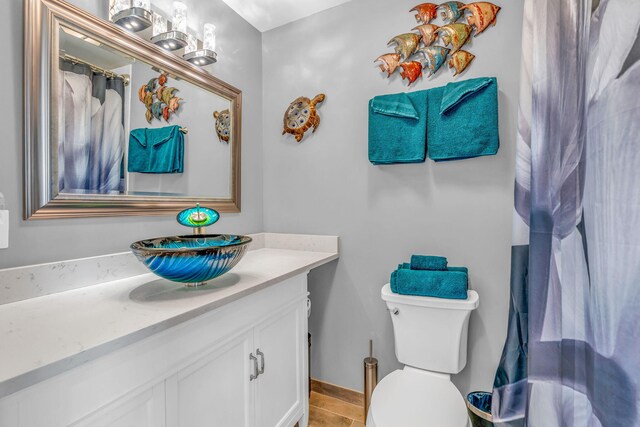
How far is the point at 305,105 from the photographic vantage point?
1.88 m

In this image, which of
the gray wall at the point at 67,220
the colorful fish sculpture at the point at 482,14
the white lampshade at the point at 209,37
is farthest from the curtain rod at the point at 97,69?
the colorful fish sculpture at the point at 482,14

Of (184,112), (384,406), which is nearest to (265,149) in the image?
(184,112)

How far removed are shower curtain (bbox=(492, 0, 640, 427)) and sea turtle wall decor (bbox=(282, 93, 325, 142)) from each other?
3.96 feet

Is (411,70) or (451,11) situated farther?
(411,70)

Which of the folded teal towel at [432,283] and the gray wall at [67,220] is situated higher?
the gray wall at [67,220]

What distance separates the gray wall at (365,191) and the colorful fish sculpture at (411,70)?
0.05 metres

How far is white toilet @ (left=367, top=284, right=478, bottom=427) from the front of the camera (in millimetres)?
1125

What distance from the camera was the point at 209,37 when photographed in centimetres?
152

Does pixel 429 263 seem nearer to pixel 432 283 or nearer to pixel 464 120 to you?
pixel 432 283

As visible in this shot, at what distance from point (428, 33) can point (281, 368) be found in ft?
5.89

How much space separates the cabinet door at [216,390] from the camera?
89cm

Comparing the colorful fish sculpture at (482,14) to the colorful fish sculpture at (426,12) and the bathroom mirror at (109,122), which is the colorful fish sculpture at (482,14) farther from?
the bathroom mirror at (109,122)

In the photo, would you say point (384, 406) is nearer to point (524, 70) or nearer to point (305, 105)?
point (524, 70)

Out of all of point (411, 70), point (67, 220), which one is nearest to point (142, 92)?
point (67, 220)
